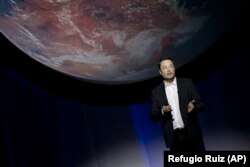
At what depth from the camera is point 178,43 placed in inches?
126

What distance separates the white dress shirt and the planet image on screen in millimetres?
766

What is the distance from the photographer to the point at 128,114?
3.27 m

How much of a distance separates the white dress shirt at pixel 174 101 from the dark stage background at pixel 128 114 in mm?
775

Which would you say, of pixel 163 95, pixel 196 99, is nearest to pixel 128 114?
pixel 163 95

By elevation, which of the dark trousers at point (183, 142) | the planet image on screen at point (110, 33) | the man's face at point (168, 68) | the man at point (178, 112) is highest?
the planet image on screen at point (110, 33)

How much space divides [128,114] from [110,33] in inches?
28.6

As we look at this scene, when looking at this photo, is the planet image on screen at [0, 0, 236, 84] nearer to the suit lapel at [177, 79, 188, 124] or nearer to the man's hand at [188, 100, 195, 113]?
the suit lapel at [177, 79, 188, 124]

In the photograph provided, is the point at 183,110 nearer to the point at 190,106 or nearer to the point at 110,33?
the point at 190,106

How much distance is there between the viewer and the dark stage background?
3.09 meters

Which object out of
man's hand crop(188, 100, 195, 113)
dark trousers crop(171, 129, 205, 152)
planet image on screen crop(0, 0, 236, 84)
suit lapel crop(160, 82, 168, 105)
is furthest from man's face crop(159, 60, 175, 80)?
planet image on screen crop(0, 0, 236, 84)

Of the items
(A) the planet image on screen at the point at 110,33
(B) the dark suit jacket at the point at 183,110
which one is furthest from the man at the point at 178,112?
(A) the planet image on screen at the point at 110,33

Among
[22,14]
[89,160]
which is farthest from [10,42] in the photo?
[89,160]

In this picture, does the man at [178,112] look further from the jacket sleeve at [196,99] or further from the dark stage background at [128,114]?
the dark stage background at [128,114]

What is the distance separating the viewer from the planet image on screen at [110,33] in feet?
9.59
